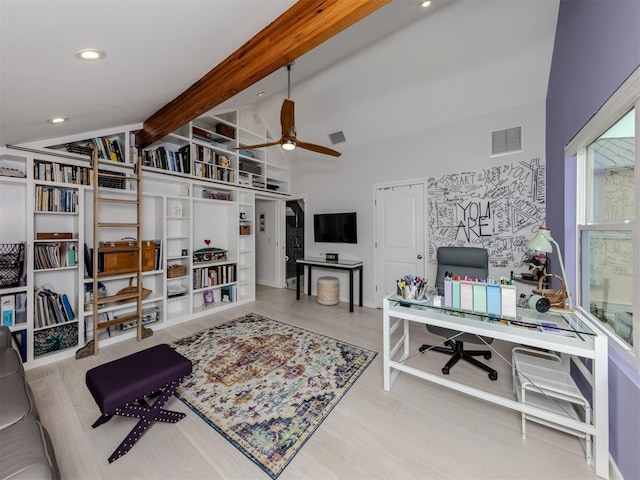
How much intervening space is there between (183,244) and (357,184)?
3006mm

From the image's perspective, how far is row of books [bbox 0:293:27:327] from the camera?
2.29 m

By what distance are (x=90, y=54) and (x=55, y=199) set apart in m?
2.01

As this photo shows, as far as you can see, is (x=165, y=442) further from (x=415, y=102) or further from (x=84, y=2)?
(x=415, y=102)

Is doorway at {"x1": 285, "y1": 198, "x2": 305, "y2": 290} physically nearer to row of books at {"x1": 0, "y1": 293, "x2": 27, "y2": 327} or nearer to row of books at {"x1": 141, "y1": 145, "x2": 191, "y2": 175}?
row of books at {"x1": 141, "y1": 145, "x2": 191, "y2": 175}

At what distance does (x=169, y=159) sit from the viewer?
3514 mm

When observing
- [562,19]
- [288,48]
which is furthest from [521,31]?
→ [288,48]

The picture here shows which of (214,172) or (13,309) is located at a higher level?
(214,172)

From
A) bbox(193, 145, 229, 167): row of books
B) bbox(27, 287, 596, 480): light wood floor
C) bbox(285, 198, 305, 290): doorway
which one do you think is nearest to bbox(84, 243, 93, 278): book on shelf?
bbox(27, 287, 596, 480): light wood floor

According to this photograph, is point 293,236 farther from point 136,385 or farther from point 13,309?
point 136,385

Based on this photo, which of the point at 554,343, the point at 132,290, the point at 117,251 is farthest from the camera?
the point at 132,290

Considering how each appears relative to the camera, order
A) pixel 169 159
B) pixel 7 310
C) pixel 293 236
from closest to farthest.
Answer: pixel 7 310
pixel 169 159
pixel 293 236

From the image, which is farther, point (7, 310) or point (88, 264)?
point (88, 264)

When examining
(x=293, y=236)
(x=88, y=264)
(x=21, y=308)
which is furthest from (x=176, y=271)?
(x=293, y=236)

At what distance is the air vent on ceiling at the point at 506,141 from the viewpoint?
315 centimetres
